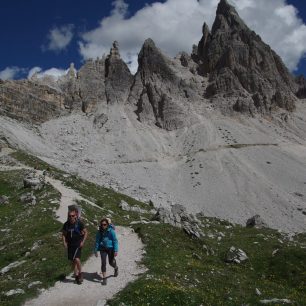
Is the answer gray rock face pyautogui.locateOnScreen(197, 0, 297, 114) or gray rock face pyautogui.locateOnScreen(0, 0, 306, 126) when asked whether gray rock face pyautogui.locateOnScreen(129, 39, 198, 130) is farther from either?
gray rock face pyautogui.locateOnScreen(197, 0, 297, 114)

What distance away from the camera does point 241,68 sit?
150m

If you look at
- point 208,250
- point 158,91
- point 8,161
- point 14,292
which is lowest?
point 208,250

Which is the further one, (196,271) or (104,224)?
(196,271)

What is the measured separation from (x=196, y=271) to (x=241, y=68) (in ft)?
450

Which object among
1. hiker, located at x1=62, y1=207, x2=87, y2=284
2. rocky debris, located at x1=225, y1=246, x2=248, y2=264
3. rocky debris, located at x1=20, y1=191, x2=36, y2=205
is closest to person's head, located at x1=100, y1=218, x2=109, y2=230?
hiker, located at x1=62, y1=207, x2=87, y2=284

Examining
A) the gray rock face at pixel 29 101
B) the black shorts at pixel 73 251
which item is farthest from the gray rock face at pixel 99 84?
the black shorts at pixel 73 251

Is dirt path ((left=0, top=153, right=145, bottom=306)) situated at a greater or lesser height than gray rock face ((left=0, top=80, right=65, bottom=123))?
lesser

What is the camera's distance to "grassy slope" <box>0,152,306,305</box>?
16.4 metres

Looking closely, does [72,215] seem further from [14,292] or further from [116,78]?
[116,78]

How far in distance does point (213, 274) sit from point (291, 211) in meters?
60.5

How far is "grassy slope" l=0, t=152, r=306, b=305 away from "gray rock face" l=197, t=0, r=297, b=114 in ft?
363

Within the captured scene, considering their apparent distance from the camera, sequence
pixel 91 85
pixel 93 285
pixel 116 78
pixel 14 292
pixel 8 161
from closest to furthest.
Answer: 1. pixel 14 292
2. pixel 93 285
3. pixel 8 161
4. pixel 91 85
5. pixel 116 78

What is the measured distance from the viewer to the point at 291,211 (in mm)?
77188

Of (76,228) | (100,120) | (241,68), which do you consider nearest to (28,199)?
(76,228)
